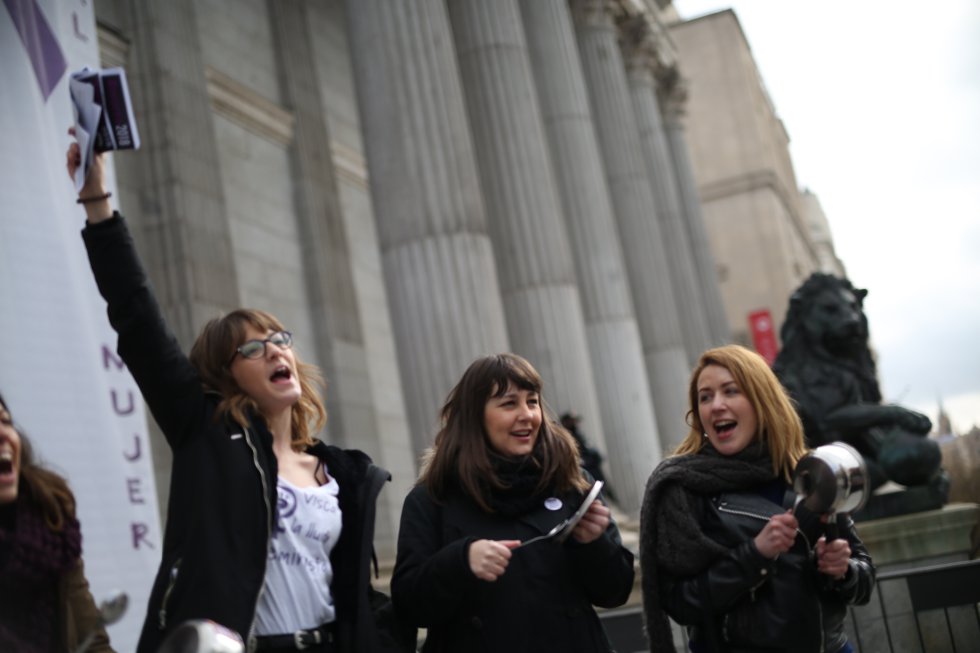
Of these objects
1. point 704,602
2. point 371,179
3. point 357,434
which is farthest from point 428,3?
point 704,602

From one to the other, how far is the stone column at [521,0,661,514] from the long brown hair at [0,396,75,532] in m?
16.7

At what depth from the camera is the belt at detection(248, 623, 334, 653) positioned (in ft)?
12.0

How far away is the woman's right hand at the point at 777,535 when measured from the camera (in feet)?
13.0

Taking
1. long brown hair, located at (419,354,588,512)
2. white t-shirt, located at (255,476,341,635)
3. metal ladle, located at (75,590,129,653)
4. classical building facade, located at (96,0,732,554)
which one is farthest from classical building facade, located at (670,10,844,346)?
metal ladle, located at (75,590,129,653)

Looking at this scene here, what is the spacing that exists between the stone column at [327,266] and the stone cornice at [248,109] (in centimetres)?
25

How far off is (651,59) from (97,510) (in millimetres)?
23343

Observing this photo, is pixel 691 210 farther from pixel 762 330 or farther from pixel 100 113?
pixel 100 113

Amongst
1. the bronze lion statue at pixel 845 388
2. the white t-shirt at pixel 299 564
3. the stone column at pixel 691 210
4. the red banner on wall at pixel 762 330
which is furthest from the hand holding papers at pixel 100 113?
the red banner on wall at pixel 762 330

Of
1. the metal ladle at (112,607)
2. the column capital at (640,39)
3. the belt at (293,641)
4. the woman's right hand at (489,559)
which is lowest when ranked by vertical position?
the belt at (293,641)

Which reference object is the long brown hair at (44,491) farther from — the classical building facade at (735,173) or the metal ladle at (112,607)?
the classical building facade at (735,173)

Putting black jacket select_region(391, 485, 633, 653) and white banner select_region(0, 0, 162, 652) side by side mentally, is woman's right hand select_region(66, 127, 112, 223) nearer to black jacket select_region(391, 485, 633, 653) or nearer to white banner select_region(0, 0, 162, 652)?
black jacket select_region(391, 485, 633, 653)

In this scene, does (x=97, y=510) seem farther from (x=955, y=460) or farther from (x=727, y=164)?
(x=727, y=164)

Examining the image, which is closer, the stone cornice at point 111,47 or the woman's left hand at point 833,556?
the woman's left hand at point 833,556

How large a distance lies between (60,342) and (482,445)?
4.98 meters
